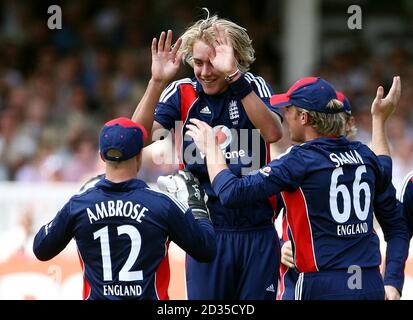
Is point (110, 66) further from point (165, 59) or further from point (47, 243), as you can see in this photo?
point (47, 243)

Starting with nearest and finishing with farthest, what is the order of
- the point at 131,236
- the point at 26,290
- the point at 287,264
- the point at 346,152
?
the point at 131,236 < the point at 346,152 < the point at 287,264 < the point at 26,290

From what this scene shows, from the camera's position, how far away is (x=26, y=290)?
8719 millimetres

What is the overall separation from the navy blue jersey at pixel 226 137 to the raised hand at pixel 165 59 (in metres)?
0.19

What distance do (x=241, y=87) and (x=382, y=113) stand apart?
0.85m

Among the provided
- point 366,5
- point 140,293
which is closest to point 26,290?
point 140,293

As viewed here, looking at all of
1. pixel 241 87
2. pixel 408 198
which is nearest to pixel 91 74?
pixel 241 87

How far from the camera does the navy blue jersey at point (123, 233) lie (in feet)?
17.5

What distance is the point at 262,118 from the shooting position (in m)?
6.14

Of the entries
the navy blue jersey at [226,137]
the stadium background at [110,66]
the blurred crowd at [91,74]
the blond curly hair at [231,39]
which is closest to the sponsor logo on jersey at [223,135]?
the navy blue jersey at [226,137]

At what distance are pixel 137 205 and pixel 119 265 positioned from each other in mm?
324

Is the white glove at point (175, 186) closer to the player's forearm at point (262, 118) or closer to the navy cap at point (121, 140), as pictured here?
the navy cap at point (121, 140)

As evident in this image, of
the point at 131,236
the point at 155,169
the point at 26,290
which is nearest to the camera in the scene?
the point at 131,236

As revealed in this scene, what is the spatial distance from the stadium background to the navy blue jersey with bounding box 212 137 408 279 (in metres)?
5.00

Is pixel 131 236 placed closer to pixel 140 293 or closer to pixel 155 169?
pixel 140 293
